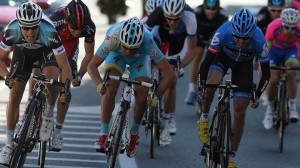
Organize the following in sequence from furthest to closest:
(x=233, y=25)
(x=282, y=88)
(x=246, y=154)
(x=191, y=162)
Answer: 1. (x=282, y=88)
2. (x=246, y=154)
3. (x=191, y=162)
4. (x=233, y=25)

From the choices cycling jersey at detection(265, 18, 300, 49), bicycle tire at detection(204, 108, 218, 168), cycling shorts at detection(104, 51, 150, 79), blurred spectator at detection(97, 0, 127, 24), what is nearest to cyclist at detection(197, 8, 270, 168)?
bicycle tire at detection(204, 108, 218, 168)

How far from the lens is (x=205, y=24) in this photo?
18.3 metres

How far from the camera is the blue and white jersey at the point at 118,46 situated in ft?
39.8

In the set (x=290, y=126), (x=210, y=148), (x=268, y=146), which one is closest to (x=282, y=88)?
(x=268, y=146)

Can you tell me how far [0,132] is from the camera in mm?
14891

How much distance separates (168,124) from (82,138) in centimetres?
113

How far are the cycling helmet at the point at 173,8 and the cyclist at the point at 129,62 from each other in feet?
5.73

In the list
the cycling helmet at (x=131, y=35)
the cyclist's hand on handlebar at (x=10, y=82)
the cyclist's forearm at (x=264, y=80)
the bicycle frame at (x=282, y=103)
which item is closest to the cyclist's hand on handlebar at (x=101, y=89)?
the cycling helmet at (x=131, y=35)

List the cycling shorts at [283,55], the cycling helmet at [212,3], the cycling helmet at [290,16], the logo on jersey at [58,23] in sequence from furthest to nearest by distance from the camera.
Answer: the cycling helmet at [212,3] → the cycling shorts at [283,55] → the cycling helmet at [290,16] → the logo on jersey at [58,23]

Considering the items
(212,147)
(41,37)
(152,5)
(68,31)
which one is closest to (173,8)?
(152,5)

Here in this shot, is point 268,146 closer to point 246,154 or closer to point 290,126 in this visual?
point 246,154

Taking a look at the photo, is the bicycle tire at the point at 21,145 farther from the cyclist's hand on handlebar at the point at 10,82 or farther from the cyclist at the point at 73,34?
the cyclist at the point at 73,34

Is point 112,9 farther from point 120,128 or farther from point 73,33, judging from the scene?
point 120,128

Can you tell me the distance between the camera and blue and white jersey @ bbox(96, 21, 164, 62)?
39.8 feet
